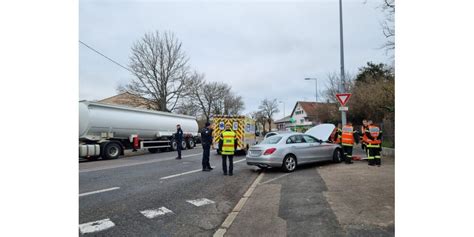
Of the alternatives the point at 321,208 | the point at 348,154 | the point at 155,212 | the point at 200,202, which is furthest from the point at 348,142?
the point at 155,212

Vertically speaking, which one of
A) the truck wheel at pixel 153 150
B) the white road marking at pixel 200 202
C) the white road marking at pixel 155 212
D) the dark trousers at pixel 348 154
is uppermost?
the dark trousers at pixel 348 154

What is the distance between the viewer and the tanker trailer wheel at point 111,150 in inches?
624

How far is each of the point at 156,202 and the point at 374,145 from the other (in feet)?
25.9

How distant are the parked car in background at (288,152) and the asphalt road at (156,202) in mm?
693

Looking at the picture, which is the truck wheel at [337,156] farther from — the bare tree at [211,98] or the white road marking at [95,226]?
the bare tree at [211,98]

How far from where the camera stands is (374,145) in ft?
A: 33.6

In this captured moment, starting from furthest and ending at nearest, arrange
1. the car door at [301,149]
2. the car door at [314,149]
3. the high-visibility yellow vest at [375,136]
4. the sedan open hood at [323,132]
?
the sedan open hood at [323,132]
the car door at [314,149]
the car door at [301,149]
the high-visibility yellow vest at [375,136]

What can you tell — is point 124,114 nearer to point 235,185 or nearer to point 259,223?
point 235,185

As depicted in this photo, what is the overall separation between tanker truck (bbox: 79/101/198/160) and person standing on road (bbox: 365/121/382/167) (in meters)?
13.3

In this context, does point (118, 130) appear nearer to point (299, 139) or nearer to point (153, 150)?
point (153, 150)

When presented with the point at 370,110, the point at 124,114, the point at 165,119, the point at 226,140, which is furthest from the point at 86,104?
the point at 370,110

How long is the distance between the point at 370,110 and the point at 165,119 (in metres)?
18.2

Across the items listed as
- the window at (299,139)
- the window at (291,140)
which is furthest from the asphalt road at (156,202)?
the window at (299,139)

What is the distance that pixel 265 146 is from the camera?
32.6 feet
